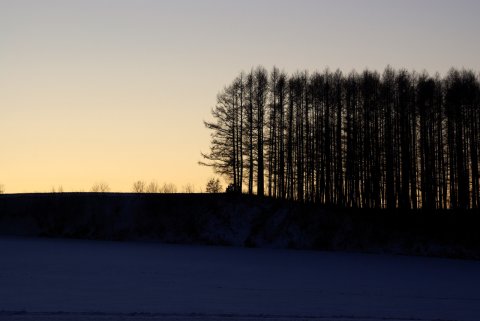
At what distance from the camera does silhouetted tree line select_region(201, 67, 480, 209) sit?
55.1m

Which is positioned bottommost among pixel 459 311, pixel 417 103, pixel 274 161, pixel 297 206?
pixel 459 311

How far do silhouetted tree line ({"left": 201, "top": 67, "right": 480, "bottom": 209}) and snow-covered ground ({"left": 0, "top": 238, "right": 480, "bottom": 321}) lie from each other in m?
20.6

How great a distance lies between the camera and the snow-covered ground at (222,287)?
15.7 metres

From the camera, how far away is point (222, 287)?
20969mm

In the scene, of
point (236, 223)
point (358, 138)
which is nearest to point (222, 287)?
point (236, 223)

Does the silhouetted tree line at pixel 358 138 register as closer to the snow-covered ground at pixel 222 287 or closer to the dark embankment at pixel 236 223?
the dark embankment at pixel 236 223

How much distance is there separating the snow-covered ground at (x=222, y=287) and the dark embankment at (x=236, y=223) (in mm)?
8989

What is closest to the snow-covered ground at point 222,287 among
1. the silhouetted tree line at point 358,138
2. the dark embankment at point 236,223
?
the dark embankment at point 236,223

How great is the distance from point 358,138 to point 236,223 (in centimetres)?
1593

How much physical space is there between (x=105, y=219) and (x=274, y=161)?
15.5 m

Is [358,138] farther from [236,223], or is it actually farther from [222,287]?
[222,287]

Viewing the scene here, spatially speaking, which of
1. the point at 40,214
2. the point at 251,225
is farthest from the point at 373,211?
the point at 40,214

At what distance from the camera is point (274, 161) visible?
187 feet

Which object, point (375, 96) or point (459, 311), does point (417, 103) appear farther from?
point (459, 311)
